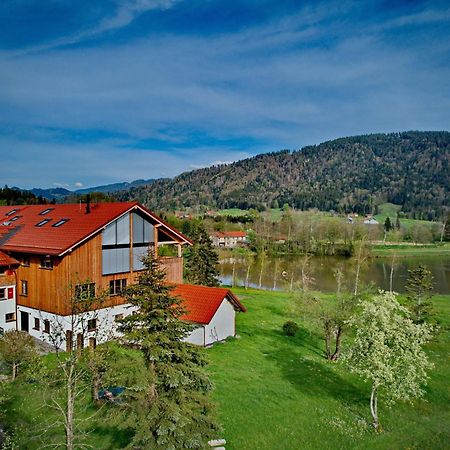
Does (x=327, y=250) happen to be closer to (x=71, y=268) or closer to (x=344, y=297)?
(x=344, y=297)

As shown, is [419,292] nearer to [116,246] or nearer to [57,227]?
[116,246]

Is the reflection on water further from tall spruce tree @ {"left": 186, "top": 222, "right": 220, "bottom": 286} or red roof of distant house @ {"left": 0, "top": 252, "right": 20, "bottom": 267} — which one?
red roof of distant house @ {"left": 0, "top": 252, "right": 20, "bottom": 267}

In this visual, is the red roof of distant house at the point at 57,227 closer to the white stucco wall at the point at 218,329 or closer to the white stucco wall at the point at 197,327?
the white stucco wall at the point at 197,327

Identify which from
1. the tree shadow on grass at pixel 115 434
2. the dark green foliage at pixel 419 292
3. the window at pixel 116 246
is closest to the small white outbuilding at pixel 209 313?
the window at pixel 116 246

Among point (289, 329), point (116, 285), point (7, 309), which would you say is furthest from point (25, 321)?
point (289, 329)

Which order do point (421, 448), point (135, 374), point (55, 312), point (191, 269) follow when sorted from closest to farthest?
point (135, 374) → point (421, 448) → point (55, 312) → point (191, 269)

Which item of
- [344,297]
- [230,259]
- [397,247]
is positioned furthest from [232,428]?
[397,247]

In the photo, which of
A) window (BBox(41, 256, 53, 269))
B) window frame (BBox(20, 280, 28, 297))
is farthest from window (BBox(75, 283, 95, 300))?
window frame (BBox(20, 280, 28, 297))
